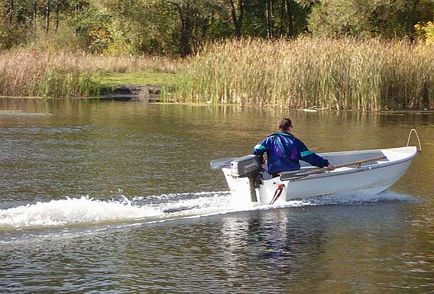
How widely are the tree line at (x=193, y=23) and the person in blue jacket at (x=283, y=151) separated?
29742mm

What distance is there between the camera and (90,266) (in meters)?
9.98

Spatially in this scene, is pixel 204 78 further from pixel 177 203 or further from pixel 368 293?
pixel 368 293

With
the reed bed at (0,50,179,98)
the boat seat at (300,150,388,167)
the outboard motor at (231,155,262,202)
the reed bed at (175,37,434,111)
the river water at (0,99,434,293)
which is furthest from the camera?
the reed bed at (0,50,179,98)

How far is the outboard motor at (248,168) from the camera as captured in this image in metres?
13.4

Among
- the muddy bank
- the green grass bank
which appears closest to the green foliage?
the muddy bank

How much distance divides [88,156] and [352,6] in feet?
103

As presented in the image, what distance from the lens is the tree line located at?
163ft

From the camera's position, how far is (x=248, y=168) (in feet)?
44.0

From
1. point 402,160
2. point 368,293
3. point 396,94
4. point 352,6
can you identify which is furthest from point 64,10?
point 368,293

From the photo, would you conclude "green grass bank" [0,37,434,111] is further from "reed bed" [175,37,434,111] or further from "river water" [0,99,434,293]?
"river water" [0,99,434,293]

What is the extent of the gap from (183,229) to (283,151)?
2.75 meters

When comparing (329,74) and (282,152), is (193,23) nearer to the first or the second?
(329,74)

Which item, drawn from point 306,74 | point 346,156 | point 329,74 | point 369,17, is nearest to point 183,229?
point 346,156

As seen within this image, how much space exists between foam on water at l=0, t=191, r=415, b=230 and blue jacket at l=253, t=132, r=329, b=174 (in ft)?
2.10
